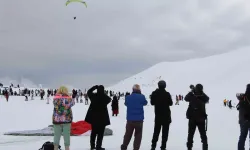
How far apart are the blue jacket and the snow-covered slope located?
75.6 m

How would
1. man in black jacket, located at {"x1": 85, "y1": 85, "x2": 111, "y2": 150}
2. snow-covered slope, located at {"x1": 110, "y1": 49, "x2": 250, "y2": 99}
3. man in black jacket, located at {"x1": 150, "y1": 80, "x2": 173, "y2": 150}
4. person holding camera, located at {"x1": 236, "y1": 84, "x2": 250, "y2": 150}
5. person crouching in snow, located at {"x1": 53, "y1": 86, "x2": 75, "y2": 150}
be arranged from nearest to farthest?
1. person crouching in snow, located at {"x1": 53, "y1": 86, "x2": 75, "y2": 150}
2. person holding camera, located at {"x1": 236, "y1": 84, "x2": 250, "y2": 150}
3. man in black jacket, located at {"x1": 150, "y1": 80, "x2": 173, "y2": 150}
4. man in black jacket, located at {"x1": 85, "y1": 85, "x2": 111, "y2": 150}
5. snow-covered slope, located at {"x1": 110, "y1": 49, "x2": 250, "y2": 99}

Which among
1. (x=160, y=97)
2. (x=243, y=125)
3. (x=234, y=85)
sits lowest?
(x=243, y=125)

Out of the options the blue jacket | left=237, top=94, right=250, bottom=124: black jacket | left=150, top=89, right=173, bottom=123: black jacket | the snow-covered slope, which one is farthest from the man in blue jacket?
the snow-covered slope

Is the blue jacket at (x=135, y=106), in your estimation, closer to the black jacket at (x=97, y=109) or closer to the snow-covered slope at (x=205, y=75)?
the black jacket at (x=97, y=109)

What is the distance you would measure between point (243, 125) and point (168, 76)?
11810cm

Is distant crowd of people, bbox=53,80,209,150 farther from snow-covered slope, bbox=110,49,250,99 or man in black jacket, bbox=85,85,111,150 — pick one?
snow-covered slope, bbox=110,49,250,99

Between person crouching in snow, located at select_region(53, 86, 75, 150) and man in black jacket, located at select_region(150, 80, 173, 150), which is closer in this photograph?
person crouching in snow, located at select_region(53, 86, 75, 150)

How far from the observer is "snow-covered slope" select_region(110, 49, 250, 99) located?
9475cm

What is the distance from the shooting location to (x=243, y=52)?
128875mm

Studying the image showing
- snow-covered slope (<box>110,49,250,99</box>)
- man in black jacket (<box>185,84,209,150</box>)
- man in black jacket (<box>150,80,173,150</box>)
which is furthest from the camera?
snow-covered slope (<box>110,49,250,99</box>)

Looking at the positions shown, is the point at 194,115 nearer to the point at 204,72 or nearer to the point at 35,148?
the point at 35,148

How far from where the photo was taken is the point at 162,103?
9.62m

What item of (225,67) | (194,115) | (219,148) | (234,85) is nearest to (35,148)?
(194,115)

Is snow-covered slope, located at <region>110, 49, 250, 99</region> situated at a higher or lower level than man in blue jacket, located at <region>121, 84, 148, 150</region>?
higher
